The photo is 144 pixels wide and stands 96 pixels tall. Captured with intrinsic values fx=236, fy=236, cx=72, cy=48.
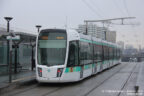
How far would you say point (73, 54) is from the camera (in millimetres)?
13234

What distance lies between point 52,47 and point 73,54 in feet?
4.08

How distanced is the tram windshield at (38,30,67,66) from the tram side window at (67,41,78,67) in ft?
1.21

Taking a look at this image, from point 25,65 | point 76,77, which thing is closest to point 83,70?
point 76,77

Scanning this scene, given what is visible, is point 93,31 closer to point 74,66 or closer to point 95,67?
point 95,67

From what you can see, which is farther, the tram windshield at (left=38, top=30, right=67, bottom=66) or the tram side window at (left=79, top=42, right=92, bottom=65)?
the tram side window at (left=79, top=42, right=92, bottom=65)

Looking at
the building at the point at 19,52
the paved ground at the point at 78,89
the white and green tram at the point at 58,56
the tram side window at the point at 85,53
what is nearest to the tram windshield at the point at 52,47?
the white and green tram at the point at 58,56

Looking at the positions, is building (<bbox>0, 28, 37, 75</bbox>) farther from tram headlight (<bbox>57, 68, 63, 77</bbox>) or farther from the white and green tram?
tram headlight (<bbox>57, 68, 63, 77</bbox>)

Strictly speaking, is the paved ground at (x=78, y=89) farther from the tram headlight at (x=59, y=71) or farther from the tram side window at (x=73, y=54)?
the tram side window at (x=73, y=54)

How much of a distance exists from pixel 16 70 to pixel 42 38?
17.8 ft

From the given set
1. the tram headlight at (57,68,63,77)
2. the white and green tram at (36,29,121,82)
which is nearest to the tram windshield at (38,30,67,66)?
the white and green tram at (36,29,121,82)

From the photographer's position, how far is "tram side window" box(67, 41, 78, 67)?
13000 millimetres

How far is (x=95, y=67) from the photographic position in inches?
741

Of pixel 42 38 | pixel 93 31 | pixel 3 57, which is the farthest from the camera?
pixel 93 31

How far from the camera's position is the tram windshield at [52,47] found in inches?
504
